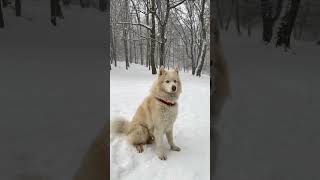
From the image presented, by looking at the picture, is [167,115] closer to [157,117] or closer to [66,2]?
[157,117]

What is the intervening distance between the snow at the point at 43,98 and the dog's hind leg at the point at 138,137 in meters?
0.66

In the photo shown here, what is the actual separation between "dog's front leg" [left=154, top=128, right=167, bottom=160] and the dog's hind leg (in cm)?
6

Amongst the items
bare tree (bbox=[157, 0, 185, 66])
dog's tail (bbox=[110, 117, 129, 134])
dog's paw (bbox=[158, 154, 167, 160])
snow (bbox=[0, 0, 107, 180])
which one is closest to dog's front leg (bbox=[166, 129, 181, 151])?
dog's paw (bbox=[158, 154, 167, 160])

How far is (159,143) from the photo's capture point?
1.38 m

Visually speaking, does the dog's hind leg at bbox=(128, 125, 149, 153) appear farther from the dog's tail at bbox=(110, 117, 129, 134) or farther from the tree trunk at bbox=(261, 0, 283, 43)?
the tree trunk at bbox=(261, 0, 283, 43)

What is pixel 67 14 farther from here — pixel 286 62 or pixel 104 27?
pixel 286 62

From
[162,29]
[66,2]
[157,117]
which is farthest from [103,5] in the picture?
[162,29]

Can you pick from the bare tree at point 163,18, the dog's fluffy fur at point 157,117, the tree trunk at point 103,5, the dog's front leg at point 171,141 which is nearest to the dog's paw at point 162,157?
the dog's fluffy fur at point 157,117

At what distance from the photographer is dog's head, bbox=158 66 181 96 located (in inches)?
51.5

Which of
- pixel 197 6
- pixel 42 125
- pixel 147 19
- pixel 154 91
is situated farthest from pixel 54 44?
pixel 197 6

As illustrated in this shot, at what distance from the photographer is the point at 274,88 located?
0.80 meters

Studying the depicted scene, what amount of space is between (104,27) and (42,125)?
296 mm

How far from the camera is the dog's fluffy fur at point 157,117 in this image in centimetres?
133

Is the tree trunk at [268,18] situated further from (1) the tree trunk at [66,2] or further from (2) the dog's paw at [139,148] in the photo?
(2) the dog's paw at [139,148]
